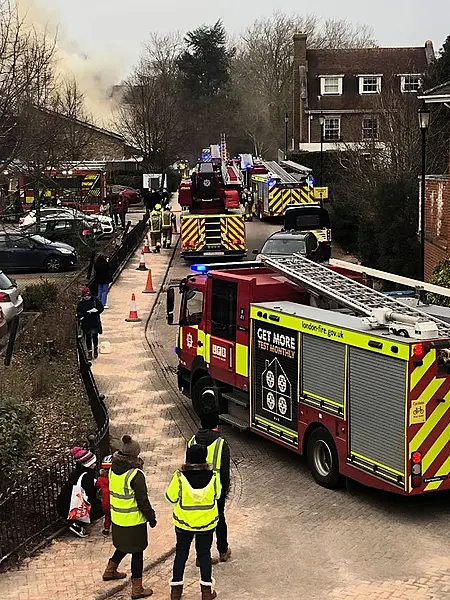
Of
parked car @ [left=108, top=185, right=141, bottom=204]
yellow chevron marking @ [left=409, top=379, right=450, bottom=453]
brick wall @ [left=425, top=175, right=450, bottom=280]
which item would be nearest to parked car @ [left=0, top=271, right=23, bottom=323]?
brick wall @ [left=425, top=175, right=450, bottom=280]

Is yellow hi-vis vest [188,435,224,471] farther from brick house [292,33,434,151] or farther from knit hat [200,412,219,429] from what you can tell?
brick house [292,33,434,151]

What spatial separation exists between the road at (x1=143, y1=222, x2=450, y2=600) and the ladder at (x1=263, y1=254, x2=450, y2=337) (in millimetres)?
2206

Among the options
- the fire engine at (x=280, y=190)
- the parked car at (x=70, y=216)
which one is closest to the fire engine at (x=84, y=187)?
the parked car at (x=70, y=216)

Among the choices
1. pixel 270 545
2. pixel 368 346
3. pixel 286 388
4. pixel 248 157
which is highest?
pixel 248 157

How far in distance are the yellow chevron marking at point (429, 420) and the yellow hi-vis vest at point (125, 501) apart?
312 centimetres

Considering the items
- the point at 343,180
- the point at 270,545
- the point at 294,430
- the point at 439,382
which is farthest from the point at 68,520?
the point at 343,180

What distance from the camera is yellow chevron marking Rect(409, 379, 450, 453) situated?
9875 millimetres

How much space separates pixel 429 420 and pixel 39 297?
14.5 m

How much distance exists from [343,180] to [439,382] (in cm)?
3002

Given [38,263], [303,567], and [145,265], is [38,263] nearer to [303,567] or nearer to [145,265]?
[145,265]

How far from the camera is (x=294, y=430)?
1199 centimetres

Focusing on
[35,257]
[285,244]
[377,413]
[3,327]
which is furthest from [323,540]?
[35,257]

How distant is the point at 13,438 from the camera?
419 inches

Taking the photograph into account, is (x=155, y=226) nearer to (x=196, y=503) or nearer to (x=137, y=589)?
(x=137, y=589)
